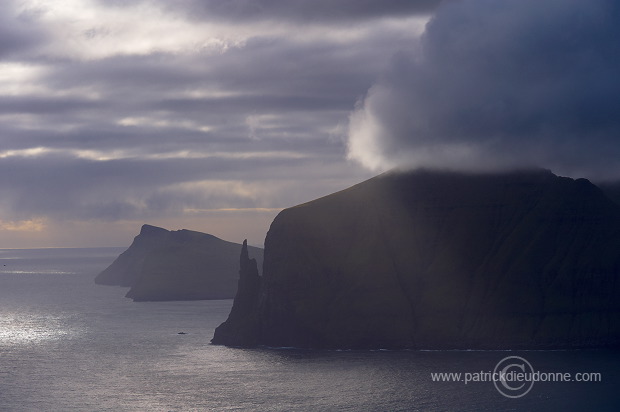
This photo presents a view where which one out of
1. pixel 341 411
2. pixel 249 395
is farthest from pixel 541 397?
pixel 249 395

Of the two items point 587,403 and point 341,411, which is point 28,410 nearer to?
point 341,411

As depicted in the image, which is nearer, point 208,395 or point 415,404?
point 415,404

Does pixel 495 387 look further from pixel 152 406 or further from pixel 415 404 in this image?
pixel 152 406

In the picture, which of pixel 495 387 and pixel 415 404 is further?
pixel 495 387

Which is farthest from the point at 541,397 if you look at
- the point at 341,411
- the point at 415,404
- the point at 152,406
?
the point at 152,406

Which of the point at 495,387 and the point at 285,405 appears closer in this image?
the point at 285,405

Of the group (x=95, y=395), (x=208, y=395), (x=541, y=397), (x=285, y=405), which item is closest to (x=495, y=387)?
(x=541, y=397)

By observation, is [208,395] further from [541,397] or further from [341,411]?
[541,397]
